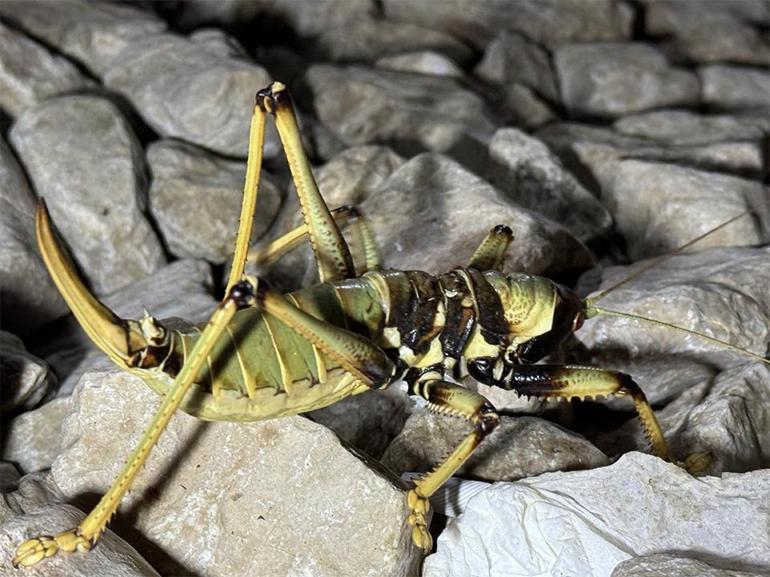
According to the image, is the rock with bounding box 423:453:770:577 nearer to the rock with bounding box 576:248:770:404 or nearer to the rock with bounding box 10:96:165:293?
the rock with bounding box 576:248:770:404

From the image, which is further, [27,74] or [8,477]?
[27,74]

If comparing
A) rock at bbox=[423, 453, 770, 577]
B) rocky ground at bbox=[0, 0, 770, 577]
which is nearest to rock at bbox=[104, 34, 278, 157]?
rocky ground at bbox=[0, 0, 770, 577]

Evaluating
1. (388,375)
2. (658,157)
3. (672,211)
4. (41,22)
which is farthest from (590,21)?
A: (388,375)

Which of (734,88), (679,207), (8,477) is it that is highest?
(8,477)

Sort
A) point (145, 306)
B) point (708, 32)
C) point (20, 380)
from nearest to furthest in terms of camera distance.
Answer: point (20, 380)
point (145, 306)
point (708, 32)

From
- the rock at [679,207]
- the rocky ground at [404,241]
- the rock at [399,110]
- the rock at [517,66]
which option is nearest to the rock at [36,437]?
the rocky ground at [404,241]

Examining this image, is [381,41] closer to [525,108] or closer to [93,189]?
[525,108]

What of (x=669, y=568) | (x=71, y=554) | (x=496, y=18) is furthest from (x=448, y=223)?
(x=496, y=18)
